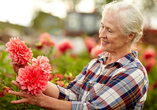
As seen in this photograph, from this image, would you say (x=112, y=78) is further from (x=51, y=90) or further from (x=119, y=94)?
(x=51, y=90)

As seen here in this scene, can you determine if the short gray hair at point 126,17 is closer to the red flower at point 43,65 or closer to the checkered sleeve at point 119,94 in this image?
the checkered sleeve at point 119,94

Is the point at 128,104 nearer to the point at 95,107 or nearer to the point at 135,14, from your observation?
the point at 95,107

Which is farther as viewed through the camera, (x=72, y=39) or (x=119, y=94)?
(x=72, y=39)

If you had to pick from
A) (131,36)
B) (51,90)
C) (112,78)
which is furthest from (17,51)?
(131,36)

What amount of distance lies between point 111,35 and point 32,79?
79 cm

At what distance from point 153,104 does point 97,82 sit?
2.08 m

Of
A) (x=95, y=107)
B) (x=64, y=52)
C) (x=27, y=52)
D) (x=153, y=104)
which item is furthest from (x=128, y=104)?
(x=64, y=52)

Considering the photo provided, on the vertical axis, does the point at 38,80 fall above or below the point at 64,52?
above

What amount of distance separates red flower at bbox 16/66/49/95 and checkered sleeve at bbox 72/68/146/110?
1.21ft

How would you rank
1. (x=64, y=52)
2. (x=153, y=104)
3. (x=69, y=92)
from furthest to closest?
(x=64, y=52)
(x=153, y=104)
(x=69, y=92)

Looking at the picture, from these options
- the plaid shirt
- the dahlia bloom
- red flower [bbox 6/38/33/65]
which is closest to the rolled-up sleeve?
the plaid shirt

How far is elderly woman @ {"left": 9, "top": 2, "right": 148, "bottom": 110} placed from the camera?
1.34m

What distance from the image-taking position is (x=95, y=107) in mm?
1324

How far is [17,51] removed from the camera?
1.13 m
